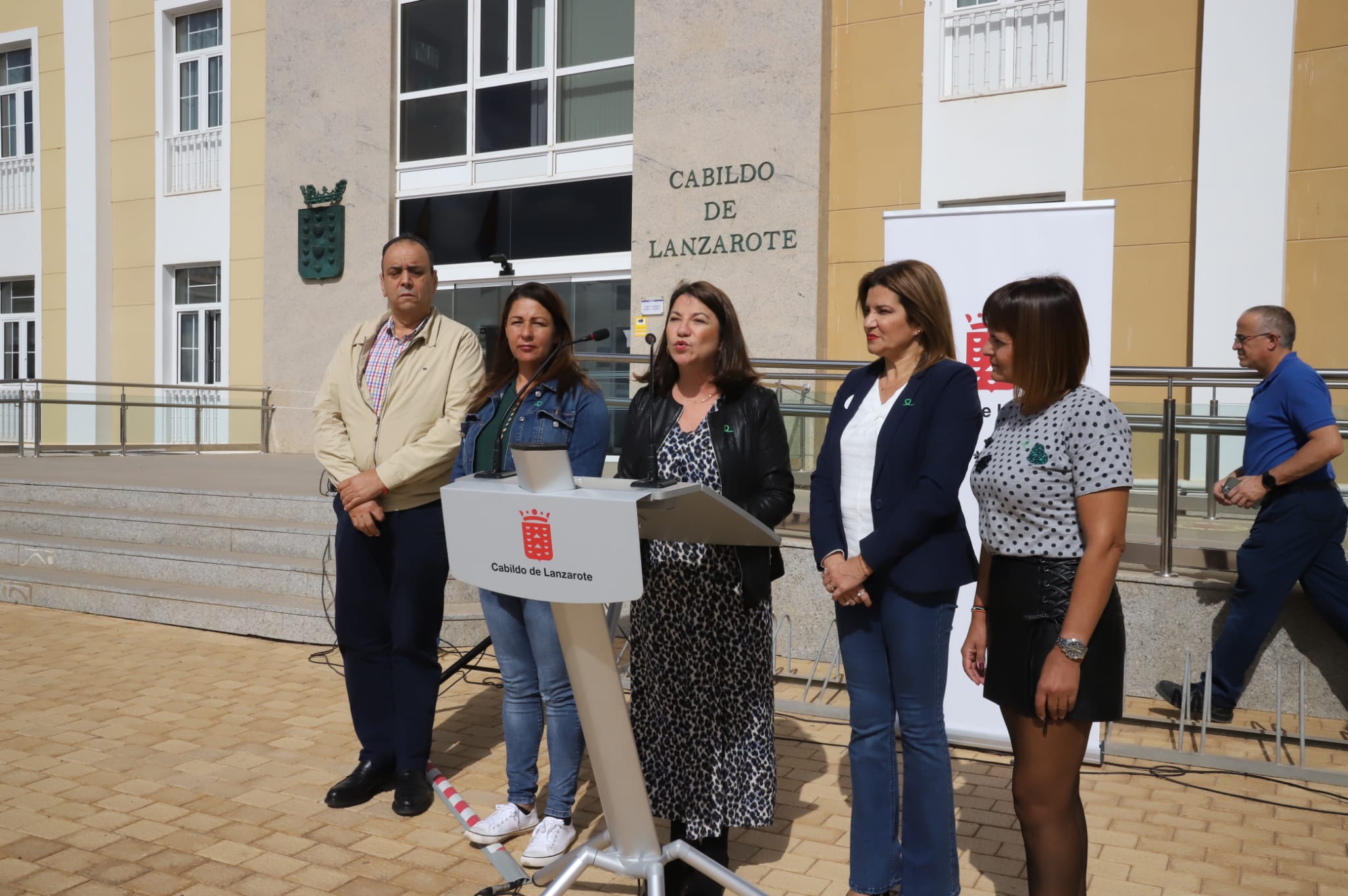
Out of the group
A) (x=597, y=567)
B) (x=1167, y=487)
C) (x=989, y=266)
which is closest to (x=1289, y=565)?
(x=1167, y=487)

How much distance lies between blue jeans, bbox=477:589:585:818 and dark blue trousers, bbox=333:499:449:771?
1.05 feet

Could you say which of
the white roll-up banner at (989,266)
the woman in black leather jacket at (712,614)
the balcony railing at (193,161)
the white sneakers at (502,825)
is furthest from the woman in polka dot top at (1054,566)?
the balcony railing at (193,161)

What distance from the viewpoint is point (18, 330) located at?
1770cm

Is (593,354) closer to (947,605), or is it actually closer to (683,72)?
(947,605)

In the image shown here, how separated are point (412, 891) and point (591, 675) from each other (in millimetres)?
1179

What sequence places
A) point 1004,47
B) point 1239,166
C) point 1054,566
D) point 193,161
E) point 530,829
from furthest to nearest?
point 193,161, point 1004,47, point 1239,166, point 530,829, point 1054,566

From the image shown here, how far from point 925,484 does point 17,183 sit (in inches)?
765

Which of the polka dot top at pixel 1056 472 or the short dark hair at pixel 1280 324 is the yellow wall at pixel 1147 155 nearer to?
the short dark hair at pixel 1280 324

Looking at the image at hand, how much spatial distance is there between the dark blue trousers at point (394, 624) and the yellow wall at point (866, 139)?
7530 mm

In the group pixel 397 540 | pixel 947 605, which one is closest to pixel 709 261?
pixel 397 540

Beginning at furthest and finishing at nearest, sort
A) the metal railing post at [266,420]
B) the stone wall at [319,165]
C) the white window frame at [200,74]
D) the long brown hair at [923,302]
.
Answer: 1. the white window frame at [200,74]
2. the metal railing post at [266,420]
3. the stone wall at [319,165]
4. the long brown hair at [923,302]

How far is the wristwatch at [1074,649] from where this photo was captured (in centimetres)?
240

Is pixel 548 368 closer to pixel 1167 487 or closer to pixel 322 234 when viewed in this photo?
pixel 1167 487

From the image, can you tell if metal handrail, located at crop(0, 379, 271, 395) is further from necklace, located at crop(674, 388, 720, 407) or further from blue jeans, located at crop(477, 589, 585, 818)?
necklace, located at crop(674, 388, 720, 407)
